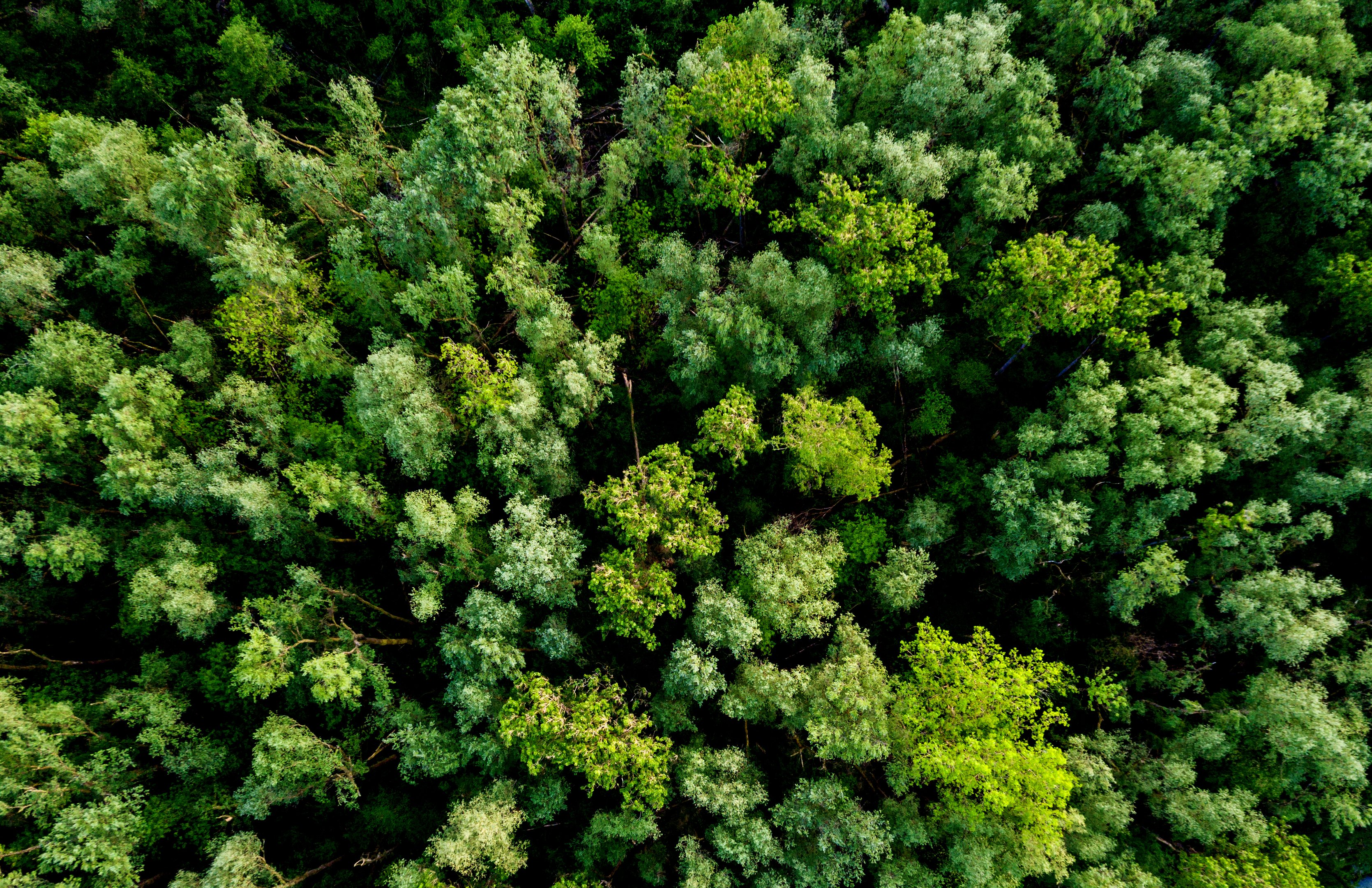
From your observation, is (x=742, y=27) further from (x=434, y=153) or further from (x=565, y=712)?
(x=565, y=712)

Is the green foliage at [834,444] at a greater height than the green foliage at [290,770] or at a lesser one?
greater

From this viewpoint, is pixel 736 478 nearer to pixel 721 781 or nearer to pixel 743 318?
pixel 743 318

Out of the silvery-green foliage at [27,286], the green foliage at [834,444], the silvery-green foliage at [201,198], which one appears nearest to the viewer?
the green foliage at [834,444]

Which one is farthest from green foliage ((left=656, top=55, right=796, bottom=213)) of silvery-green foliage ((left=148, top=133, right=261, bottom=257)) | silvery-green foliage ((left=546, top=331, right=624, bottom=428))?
silvery-green foliage ((left=148, top=133, right=261, bottom=257))

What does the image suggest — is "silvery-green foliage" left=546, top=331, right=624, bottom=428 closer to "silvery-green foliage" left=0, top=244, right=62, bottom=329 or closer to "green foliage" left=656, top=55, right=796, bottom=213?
"green foliage" left=656, top=55, right=796, bottom=213

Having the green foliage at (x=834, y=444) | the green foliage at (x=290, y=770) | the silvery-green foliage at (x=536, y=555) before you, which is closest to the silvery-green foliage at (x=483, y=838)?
the green foliage at (x=290, y=770)

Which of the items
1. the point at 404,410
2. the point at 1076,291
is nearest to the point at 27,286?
the point at 404,410

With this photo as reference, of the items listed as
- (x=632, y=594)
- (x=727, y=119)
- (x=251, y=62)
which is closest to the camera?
(x=632, y=594)

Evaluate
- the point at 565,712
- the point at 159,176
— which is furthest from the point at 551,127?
the point at 565,712

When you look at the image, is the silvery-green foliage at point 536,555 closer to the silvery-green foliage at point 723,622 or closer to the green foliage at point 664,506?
the green foliage at point 664,506
